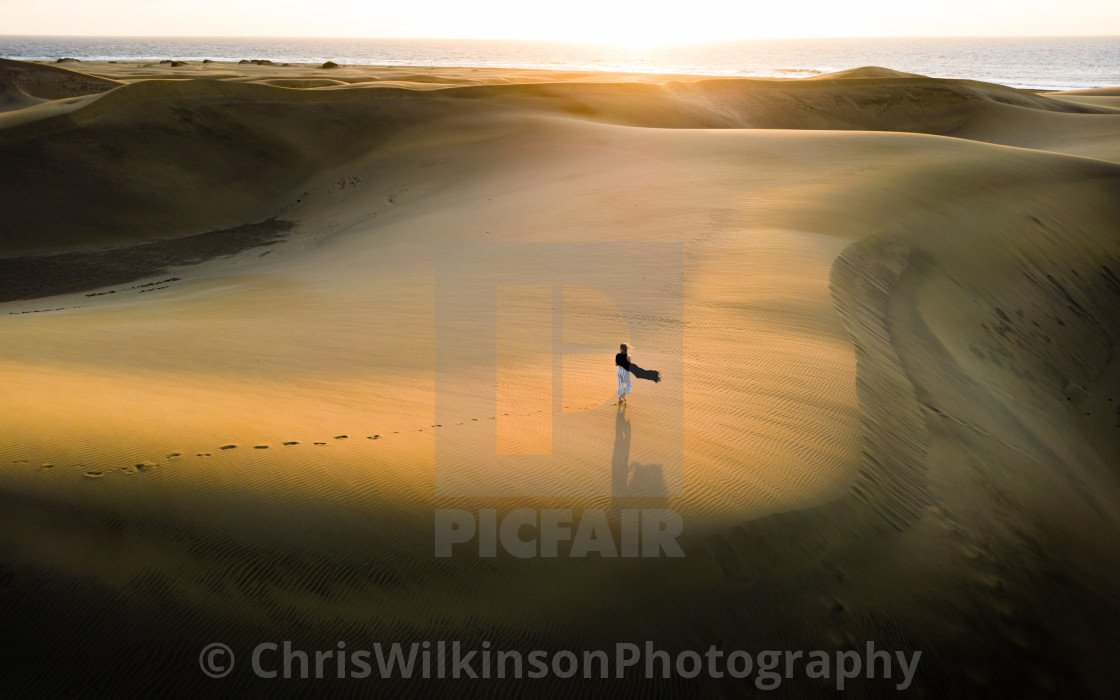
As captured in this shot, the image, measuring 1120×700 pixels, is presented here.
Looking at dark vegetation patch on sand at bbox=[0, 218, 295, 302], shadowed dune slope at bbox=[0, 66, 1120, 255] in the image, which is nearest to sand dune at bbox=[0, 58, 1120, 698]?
dark vegetation patch on sand at bbox=[0, 218, 295, 302]

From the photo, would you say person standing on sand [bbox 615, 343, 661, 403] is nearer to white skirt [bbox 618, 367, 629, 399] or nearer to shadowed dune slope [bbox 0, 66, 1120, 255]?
white skirt [bbox 618, 367, 629, 399]

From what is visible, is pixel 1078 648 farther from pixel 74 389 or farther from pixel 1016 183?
pixel 1016 183

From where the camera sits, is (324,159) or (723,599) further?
(324,159)

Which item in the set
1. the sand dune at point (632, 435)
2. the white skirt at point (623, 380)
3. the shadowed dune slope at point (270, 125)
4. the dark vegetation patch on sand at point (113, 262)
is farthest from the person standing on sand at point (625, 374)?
the shadowed dune slope at point (270, 125)

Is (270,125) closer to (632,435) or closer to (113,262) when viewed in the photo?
(113,262)

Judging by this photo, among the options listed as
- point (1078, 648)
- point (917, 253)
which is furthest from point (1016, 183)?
point (1078, 648)

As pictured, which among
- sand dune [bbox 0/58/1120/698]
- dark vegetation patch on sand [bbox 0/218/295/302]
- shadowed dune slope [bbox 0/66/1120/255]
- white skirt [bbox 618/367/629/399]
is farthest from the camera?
shadowed dune slope [bbox 0/66/1120/255]

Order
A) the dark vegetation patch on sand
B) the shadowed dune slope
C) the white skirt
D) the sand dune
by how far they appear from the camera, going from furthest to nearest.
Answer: the shadowed dune slope
the dark vegetation patch on sand
the white skirt
the sand dune
